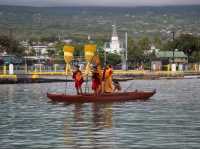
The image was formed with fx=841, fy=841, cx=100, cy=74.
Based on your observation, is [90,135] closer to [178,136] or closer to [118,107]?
[178,136]

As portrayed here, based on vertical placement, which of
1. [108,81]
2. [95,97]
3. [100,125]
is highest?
[108,81]

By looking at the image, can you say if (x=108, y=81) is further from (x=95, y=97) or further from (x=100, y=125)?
(x=100, y=125)

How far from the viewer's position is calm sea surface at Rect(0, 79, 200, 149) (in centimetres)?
2464

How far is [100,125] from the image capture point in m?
30.3

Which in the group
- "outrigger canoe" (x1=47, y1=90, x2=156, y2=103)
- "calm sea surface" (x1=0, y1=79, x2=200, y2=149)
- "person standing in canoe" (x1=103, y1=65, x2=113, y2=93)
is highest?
"person standing in canoe" (x1=103, y1=65, x2=113, y2=93)

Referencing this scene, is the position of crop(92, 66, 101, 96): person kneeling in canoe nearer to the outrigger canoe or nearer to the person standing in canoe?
the person standing in canoe

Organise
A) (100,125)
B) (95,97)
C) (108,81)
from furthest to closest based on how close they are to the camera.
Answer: (108,81)
(95,97)
(100,125)

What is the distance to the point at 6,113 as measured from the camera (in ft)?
120

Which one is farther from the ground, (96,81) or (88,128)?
(96,81)

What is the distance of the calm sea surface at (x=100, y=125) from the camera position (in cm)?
2464

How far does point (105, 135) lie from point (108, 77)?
19940 mm

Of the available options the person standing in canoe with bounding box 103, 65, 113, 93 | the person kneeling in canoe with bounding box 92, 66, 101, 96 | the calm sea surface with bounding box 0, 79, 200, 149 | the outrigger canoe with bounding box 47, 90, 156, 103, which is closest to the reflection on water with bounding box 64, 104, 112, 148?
the calm sea surface with bounding box 0, 79, 200, 149

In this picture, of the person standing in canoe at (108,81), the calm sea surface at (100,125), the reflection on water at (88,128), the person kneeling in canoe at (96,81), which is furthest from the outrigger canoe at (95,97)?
the reflection on water at (88,128)

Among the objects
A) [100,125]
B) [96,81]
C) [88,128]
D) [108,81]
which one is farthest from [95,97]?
[88,128]
